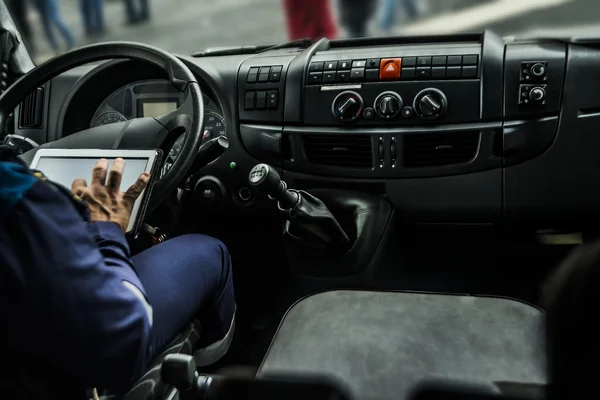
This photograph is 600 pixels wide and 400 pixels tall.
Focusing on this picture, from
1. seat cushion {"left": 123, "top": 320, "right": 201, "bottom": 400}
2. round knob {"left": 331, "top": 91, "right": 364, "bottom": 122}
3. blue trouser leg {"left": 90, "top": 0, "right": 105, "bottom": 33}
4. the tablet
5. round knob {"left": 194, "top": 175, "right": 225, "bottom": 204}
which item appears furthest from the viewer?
blue trouser leg {"left": 90, "top": 0, "right": 105, "bottom": 33}

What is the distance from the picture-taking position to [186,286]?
1.53 m

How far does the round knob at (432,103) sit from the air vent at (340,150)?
7.6 inches

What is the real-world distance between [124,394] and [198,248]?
0.42 meters

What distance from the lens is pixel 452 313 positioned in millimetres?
1079

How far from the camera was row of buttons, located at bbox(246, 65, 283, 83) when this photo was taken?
2.28m

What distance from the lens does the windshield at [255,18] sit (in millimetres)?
3748

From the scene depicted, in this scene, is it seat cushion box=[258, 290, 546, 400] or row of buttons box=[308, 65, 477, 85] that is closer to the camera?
seat cushion box=[258, 290, 546, 400]

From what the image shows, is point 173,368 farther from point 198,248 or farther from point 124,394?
point 198,248

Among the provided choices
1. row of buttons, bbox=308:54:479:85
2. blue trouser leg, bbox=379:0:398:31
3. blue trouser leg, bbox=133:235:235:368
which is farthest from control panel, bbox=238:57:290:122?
blue trouser leg, bbox=379:0:398:31

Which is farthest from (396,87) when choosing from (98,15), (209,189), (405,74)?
(98,15)

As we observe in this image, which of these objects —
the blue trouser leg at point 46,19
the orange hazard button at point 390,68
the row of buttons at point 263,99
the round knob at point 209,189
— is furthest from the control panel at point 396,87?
the blue trouser leg at point 46,19

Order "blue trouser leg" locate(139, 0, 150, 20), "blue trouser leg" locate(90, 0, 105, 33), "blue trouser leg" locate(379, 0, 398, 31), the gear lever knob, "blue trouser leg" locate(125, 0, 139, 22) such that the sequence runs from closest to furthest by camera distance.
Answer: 1. the gear lever knob
2. "blue trouser leg" locate(379, 0, 398, 31)
3. "blue trouser leg" locate(90, 0, 105, 33)
4. "blue trouser leg" locate(125, 0, 139, 22)
5. "blue trouser leg" locate(139, 0, 150, 20)

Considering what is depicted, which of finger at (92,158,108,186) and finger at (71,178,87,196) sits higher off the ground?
finger at (92,158,108,186)

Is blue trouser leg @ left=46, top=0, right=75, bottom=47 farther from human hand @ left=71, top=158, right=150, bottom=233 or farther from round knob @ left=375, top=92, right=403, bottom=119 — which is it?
human hand @ left=71, top=158, right=150, bottom=233
